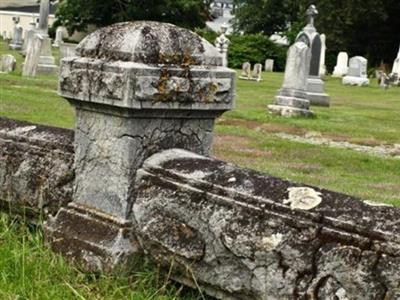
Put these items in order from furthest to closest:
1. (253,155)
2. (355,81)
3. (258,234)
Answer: (355,81) < (253,155) < (258,234)

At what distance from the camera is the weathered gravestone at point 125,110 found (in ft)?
12.6

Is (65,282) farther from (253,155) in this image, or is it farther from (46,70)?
(46,70)

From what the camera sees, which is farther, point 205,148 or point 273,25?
point 273,25

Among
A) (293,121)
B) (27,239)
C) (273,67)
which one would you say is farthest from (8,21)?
(27,239)

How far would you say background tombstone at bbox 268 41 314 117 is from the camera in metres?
17.9

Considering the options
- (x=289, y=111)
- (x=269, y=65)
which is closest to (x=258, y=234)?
(x=289, y=111)

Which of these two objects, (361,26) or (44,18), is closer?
(44,18)

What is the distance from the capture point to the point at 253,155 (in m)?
11.4

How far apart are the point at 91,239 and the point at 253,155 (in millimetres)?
7541

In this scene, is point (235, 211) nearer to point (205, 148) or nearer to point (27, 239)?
point (205, 148)

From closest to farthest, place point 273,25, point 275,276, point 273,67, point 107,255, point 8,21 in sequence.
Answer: point 275,276, point 107,255, point 273,67, point 273,25, point 8,21

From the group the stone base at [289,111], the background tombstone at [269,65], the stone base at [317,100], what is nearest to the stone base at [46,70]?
the stone base at [317,100]

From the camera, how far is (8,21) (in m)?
74.6

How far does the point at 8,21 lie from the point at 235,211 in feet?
244
